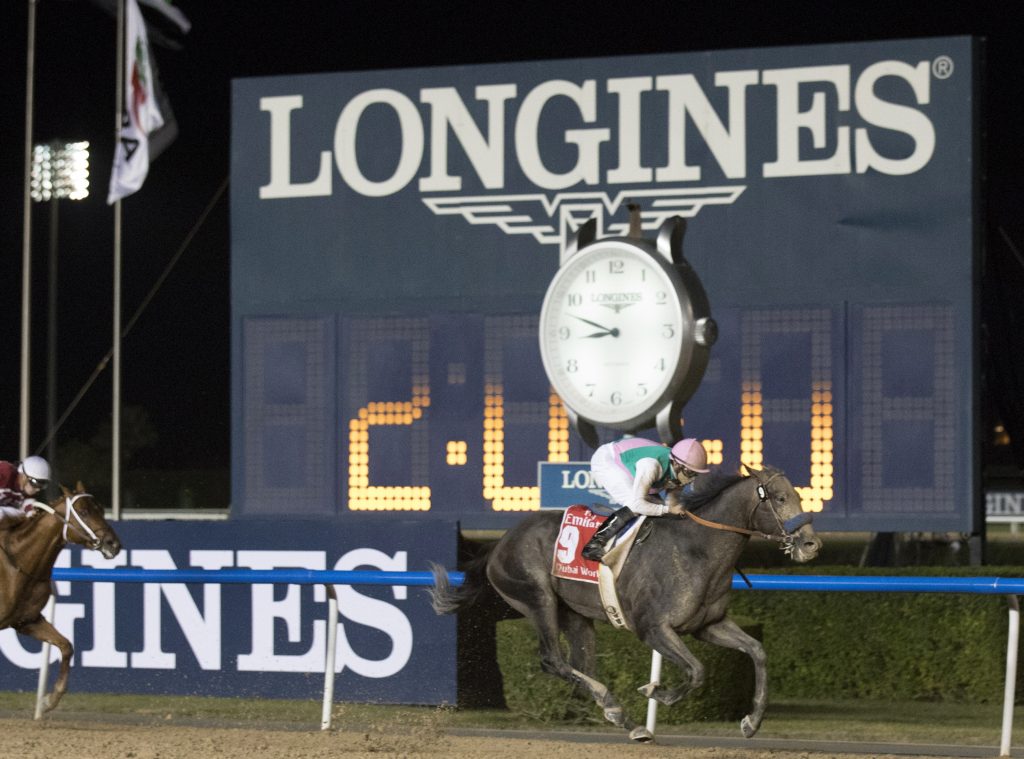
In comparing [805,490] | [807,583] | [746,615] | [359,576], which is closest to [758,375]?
[805,490]

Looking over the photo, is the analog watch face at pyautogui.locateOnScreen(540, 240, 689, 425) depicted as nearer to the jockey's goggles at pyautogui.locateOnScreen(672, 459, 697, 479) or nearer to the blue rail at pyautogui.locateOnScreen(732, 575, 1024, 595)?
the blue rail at pyautogui.locateOnScreen(732, 575, 1024, 595)

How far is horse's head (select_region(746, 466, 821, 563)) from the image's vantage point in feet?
19.9

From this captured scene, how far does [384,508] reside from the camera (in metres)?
9.34

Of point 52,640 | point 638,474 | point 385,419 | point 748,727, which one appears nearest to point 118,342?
point 385,419

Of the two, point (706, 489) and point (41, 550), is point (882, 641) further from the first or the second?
point (41, 550)

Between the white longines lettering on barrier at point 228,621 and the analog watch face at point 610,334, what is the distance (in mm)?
1303

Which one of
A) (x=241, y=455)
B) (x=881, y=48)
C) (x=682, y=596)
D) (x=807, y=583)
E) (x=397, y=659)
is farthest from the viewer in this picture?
(x=241, y=455)

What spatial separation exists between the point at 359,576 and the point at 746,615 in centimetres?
236

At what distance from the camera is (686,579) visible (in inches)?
253

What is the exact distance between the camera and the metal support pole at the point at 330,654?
7461 millimetres

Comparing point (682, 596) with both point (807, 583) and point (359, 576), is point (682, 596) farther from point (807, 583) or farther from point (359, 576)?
point (359, 576)

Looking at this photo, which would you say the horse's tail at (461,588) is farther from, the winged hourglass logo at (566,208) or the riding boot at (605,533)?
the winged hourglass logo at (566,208)

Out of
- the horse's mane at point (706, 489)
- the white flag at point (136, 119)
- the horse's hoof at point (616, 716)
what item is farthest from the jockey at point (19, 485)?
the white flag at point (136, 119)

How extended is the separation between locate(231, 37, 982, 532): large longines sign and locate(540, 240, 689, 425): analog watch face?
27 cm
